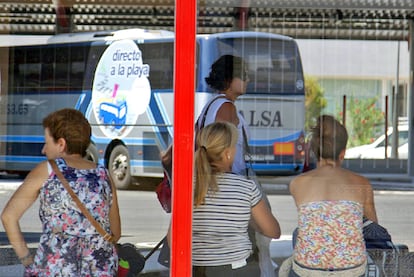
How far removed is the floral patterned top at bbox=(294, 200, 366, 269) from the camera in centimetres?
346

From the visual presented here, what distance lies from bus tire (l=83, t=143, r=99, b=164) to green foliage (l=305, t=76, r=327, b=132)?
141cm

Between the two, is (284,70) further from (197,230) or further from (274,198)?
(197,230)

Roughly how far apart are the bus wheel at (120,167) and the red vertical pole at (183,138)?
3.36 feet

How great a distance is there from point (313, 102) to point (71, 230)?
2.14 m

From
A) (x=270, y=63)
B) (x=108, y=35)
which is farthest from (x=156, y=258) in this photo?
(x=270, y=63)

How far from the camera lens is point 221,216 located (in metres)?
3.54

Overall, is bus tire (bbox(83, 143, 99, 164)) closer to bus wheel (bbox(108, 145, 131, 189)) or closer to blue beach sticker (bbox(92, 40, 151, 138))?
bus wheel (bbox(108, 145, 131, 189))

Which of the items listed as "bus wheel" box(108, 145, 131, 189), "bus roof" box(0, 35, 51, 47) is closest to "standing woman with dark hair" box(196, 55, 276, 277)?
"bus wheel" box(108, 145, 131, 189)

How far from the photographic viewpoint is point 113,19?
4.60 meters

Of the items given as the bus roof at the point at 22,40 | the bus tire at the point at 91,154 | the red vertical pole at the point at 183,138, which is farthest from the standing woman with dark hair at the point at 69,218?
the bus roof at the point at 22,40

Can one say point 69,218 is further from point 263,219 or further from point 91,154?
point 263,219

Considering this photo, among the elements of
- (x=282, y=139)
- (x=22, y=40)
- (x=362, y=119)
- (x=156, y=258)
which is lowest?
(x=156, y=258)

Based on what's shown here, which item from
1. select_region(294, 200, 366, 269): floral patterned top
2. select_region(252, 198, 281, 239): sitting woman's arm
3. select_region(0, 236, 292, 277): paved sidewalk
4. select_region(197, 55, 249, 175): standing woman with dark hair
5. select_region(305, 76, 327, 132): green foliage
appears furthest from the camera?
select_region(305, 76, 327, 132): green foliage

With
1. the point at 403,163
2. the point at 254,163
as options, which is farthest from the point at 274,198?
the point at 403,163
